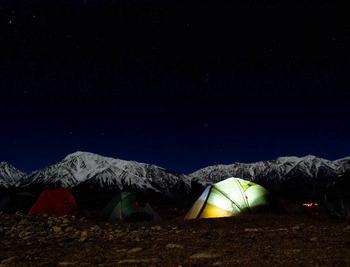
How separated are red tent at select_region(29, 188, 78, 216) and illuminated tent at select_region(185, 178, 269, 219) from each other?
9.17 m

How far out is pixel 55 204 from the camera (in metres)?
24.6

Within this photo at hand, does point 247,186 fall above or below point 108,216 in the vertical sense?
above

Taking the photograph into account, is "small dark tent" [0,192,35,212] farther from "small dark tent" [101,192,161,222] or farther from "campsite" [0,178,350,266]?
"campsite" [0,178,350,266]

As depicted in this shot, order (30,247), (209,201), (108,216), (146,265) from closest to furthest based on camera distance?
1. (146,265)
2. (30,247)
3. (209,201)
4. (108,216)

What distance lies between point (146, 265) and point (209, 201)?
11.8 m

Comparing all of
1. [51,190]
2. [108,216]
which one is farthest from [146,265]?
[51,190]

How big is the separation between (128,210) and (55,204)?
5.39 m

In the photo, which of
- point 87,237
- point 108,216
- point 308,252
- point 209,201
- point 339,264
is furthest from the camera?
point 108,216

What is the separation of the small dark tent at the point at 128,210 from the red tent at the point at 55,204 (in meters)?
3.62

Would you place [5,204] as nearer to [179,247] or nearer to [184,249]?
[179,247]

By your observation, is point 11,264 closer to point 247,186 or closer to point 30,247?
point 30,247

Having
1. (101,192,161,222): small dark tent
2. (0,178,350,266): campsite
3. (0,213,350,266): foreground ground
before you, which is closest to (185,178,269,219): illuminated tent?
(0,178,350,266): campsite

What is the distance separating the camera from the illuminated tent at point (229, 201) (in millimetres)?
17703

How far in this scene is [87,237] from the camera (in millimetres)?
10062
